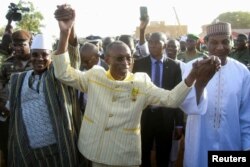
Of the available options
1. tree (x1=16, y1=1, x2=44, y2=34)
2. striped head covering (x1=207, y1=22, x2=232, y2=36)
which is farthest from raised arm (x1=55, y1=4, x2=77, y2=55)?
tree (x1=16, y1=1, x2=44, y2=34)

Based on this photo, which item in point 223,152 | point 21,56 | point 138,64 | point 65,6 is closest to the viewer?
point 65,6

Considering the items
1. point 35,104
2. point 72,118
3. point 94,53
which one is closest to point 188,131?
point 72,118

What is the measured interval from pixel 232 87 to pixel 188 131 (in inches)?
21.9

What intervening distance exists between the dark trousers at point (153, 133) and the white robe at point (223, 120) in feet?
4.38

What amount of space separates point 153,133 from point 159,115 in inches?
9.6

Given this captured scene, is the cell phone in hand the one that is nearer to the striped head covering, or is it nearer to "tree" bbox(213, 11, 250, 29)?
the striped head covering

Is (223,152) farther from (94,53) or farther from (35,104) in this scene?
(94,53)

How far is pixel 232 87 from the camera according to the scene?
349 centimetres

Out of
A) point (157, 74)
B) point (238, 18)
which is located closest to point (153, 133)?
point (157, 74)

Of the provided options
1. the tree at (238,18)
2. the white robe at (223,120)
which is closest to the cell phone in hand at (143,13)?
the white robe at (223,120)

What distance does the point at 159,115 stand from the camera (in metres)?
4.90

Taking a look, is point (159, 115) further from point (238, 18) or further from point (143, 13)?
point (238, 18)

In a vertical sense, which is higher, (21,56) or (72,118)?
(21,56)

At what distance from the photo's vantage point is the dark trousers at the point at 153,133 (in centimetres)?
489
